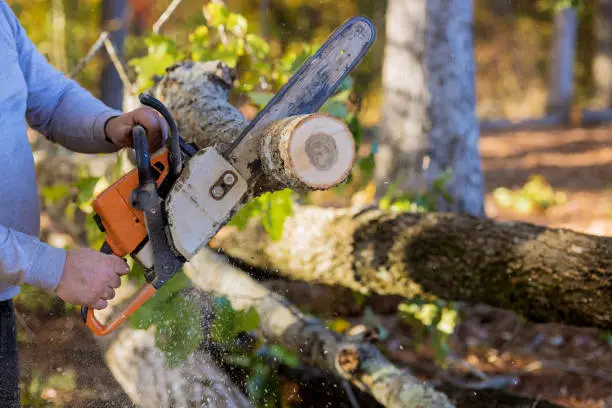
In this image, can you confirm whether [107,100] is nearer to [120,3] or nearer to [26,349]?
[120,3]

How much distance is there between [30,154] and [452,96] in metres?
2.49

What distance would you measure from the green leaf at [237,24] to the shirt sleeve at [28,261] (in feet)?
6.24

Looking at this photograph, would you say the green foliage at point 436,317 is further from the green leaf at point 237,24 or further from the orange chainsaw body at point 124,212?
the orange chainsaw body at point 124,212

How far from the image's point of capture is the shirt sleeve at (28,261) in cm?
171

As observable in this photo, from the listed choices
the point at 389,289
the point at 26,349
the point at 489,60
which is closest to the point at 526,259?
the point at 389,289

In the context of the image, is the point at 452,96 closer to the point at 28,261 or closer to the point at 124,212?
the point at 124,212

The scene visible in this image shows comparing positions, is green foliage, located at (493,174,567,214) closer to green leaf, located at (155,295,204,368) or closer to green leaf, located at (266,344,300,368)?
green leaf, located at (266,344,300,368)

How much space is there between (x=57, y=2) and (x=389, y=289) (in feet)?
28.7

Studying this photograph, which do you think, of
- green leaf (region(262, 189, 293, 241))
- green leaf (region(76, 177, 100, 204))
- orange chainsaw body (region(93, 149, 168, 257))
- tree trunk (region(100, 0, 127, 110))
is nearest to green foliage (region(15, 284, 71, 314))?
green leaf (region(76, 177, 100, 204))

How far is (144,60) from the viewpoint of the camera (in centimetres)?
325

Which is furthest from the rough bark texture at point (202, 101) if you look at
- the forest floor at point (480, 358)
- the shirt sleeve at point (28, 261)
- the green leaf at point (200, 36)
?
the forest floor at point (480, 358)

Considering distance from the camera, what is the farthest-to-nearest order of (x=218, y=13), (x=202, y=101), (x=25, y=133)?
(x=218, y=13) < (x=202, y=101) < (x=25, y=133)

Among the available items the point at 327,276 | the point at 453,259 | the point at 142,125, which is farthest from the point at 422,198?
the point at 142,125

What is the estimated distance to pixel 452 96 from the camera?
3898 mm
